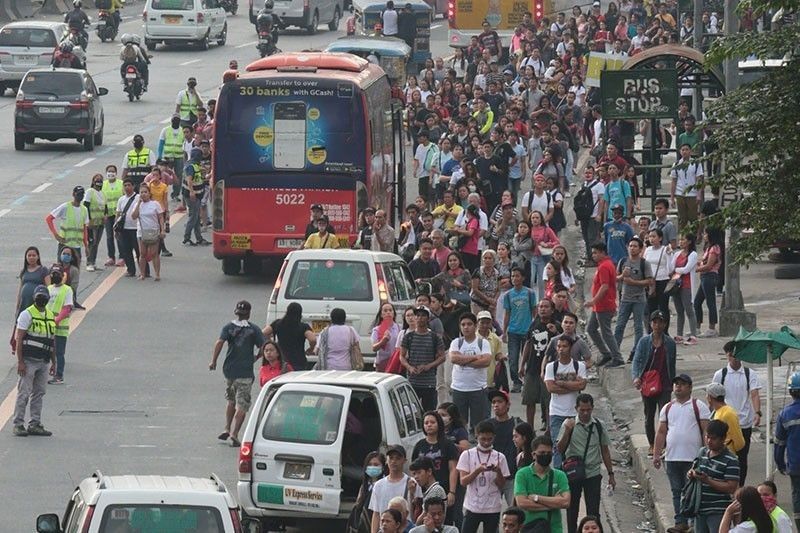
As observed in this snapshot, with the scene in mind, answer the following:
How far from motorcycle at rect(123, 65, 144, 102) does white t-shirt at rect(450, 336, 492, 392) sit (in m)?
32.0

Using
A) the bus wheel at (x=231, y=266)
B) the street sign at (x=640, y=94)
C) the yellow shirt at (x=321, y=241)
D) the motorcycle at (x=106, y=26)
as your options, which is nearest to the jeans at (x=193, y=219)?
the bus wheel at (x=231, y=266)

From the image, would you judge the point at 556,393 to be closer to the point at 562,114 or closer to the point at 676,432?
the point at 676,432

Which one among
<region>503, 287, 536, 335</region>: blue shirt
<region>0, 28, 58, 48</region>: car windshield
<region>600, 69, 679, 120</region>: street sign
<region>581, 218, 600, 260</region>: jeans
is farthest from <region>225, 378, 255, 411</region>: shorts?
<region>0, 28, 58, 48</region>: car windshield

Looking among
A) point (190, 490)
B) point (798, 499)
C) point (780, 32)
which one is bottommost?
point (798, 499)

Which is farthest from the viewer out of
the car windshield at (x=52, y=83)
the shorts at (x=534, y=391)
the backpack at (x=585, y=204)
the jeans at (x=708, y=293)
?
the car windshield at (x=52, y=83)

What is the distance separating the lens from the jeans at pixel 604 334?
23422 mm

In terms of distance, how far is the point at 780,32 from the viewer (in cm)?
1747

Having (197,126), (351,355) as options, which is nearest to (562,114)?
(197,126)

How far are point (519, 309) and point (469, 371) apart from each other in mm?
2810

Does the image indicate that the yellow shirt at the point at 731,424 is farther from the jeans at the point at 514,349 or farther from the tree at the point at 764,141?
the jeans at the point at 514,349

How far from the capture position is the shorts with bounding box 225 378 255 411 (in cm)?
2017

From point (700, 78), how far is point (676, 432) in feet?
51.8

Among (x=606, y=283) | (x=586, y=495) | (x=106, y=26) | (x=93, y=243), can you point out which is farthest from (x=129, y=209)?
(x=106, y=26)

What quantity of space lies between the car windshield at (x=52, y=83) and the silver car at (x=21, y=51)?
8561mm
